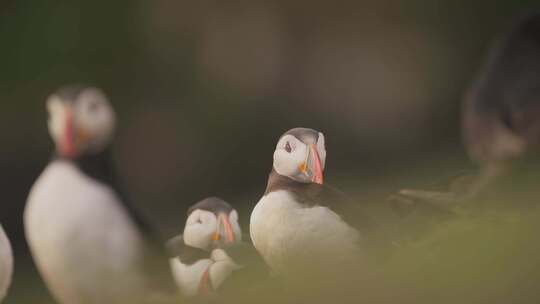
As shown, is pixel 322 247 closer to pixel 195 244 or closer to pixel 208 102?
pixel 195 244

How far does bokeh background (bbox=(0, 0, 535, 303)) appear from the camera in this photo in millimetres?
3650

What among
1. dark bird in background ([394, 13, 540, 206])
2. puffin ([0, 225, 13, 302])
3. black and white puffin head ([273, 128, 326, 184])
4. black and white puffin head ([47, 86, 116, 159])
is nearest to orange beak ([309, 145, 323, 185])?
black and white puffin head ([273, 128, 326, 184])

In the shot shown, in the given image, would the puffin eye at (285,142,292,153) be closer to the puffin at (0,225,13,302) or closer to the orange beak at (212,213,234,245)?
the orange beak at (212,213,234,245)

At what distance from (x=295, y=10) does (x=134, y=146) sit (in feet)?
2.65

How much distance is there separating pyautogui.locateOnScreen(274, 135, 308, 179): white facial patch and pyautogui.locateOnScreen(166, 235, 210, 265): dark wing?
0.48ft

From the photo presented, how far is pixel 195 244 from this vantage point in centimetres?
133

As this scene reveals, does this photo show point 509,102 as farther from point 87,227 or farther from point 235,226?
point 87,227

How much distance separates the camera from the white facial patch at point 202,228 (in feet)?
4.32

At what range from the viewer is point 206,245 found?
52.1 inches

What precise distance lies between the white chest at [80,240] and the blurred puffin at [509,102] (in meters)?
0.94

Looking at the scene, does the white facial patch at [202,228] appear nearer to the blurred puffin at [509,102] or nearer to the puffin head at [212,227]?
the puffin head at [212,227]

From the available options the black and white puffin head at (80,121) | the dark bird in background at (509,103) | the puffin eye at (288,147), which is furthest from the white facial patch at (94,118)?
the dark bird in background at (509,103)

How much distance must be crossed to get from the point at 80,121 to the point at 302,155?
0.96 ft

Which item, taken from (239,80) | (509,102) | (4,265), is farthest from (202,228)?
(239,80)
